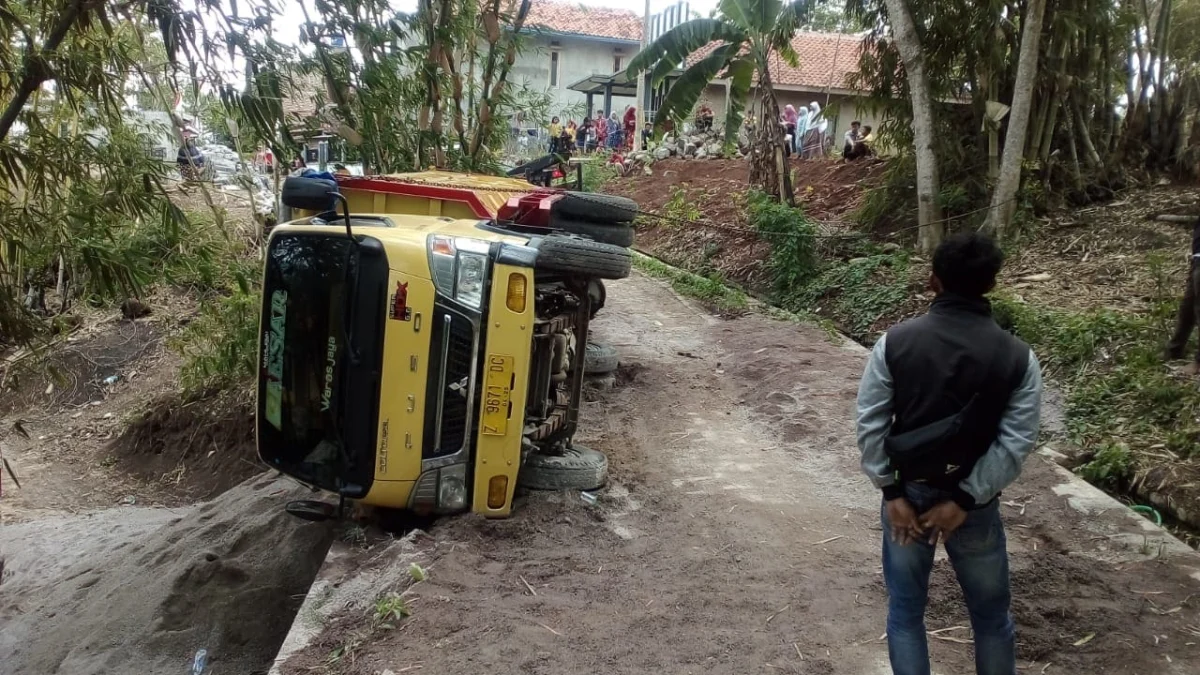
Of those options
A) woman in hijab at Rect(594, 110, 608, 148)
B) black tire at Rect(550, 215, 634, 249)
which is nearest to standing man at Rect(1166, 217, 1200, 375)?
black tire at Rect(550, 215, 634, 249)

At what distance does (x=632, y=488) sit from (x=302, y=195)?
2.72 meters

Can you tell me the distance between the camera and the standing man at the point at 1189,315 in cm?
618

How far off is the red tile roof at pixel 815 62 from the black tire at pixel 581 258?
20.2 m

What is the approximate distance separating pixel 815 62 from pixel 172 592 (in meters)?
27.8

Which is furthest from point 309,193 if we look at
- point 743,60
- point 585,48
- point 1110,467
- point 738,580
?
point 585,48

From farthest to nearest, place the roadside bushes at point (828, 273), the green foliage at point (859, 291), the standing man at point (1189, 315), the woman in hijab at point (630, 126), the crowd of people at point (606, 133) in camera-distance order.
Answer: the crowd of people at point (606, 133)
the woman in hijab at point (630, 126)
the roadside bushes at point (828, 273)
the green foliage at point (859, 291)
the standing man at point (1189, 315)

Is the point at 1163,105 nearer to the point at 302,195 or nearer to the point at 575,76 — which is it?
the point at 302,195

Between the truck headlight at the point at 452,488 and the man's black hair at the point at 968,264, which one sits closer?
the man's black hair at the point at 968,264

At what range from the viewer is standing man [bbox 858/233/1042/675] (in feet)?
9.84

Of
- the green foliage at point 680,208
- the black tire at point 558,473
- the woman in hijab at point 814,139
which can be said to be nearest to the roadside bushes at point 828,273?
the green foliage at point 680,208

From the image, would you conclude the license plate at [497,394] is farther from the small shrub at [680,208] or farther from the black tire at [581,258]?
the small shrub at [680,208]

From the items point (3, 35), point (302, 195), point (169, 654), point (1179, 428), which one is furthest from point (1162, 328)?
point (3, 35)

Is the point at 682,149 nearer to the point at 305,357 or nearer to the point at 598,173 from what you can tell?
the point at 598,173

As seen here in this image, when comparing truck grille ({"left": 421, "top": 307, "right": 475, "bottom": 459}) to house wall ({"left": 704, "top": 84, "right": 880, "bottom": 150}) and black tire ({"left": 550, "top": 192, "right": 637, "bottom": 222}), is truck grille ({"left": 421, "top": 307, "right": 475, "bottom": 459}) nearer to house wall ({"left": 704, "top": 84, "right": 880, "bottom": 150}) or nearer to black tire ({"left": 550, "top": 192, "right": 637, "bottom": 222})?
black tire ({"left": 550, "top": 192, "right": 637, "bottom": 222})
